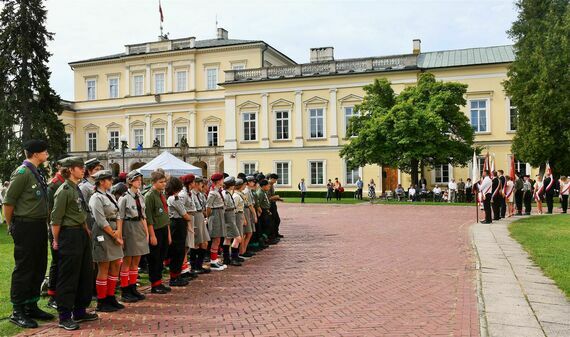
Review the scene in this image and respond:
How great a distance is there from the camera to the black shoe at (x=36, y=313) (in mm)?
6711

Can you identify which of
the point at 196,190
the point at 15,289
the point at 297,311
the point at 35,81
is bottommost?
the point at 297,311

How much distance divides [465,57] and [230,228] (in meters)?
38.1

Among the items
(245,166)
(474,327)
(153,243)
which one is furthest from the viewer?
(245,166)

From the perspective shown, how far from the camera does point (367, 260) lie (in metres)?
11.2

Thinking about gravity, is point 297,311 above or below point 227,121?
below

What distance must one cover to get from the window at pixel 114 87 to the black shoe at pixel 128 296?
167 ft

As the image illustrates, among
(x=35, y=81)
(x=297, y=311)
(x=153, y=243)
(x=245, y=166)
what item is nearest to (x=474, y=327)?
(x=297, y=311)

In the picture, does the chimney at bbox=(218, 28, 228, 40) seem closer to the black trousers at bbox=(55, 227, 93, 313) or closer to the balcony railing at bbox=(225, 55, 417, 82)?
the balcony railing at bbox=(225, 55, 417, 82)

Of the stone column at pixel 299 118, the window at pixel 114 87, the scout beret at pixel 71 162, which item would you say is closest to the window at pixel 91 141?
the window at pixel 114 87

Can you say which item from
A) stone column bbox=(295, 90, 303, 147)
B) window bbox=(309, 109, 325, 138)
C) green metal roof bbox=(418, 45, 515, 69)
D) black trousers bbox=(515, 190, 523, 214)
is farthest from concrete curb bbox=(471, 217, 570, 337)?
stone column bbox=(295, 90, 303, 147)

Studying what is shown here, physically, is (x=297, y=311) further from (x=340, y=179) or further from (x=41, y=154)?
(x=340, y=179)

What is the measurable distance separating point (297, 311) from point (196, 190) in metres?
4.08

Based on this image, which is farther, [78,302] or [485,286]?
[485,286]

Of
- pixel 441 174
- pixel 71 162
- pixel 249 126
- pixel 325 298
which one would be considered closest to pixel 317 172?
pixel 249 126
